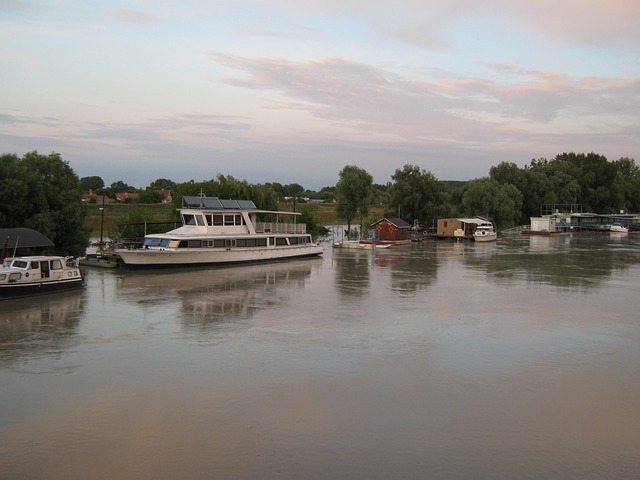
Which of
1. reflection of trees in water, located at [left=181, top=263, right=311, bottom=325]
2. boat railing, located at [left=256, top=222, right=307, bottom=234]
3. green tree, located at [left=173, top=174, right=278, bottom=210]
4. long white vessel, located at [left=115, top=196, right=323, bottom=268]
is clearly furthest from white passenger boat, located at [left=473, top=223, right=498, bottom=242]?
reflection of trees in water, located at [left=181, top=263, right=311, bottom=325]

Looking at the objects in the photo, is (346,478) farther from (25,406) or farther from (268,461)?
(25,406)

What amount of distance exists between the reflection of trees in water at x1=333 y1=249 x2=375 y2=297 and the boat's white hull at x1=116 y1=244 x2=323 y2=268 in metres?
5.38

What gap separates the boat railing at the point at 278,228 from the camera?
137ft

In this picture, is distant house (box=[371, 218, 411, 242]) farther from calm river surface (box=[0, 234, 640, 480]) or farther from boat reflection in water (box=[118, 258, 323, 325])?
calm river surface (box=[0, 234, 640, 480])

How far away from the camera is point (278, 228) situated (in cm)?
4322

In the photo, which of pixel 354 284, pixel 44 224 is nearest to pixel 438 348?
pixel 354 284

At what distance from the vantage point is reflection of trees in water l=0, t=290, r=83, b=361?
53.6ft

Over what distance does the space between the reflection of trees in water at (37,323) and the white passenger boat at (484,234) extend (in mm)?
47069

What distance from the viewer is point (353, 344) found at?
16.9 metres

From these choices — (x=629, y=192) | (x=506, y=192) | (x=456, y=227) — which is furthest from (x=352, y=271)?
(x=629, y=192)

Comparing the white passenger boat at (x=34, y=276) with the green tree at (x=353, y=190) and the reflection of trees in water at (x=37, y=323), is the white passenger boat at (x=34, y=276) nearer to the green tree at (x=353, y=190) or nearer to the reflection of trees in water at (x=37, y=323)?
the reflection of trees in water at (x=37, y=323)

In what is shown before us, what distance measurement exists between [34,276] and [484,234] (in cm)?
4984

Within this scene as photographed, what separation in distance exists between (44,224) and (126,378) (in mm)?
18452

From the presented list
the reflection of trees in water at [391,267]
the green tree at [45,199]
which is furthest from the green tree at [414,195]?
the green tree at [45,199]
